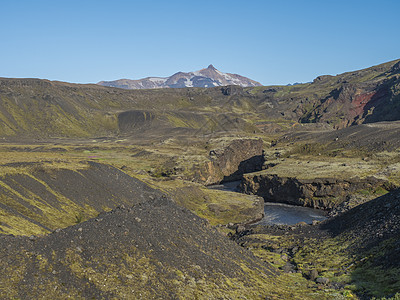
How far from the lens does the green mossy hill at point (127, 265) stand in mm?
20656

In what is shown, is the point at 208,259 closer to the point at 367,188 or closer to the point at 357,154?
the point at 367,188

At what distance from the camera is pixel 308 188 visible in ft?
299

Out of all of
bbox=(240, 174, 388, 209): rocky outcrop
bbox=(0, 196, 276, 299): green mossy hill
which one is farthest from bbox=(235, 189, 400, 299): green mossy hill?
bbox=(240, 174, 388, 209): rocky outcrop

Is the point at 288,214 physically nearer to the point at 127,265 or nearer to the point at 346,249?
the point at 346,249

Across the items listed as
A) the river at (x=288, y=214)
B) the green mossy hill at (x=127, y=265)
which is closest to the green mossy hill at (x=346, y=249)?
the green mossy hill at (x=127, y=265)

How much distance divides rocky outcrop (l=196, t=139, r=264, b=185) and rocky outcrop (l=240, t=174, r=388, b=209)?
932 inches

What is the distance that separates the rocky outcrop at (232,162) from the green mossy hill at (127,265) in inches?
3402

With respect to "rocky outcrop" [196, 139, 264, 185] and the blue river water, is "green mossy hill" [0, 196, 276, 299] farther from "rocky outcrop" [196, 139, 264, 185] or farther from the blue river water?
"rocky outcrop" [196, 139, 264, 185]

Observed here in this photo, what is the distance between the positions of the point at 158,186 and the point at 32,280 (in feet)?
186

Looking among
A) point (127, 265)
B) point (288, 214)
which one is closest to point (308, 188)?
point (288, 214)

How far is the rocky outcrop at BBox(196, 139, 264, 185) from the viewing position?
125 m

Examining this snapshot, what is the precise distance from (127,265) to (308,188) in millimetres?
74546

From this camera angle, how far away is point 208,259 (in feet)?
97.5

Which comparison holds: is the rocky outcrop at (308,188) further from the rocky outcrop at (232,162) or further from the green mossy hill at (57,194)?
the green mossy hill at (57,194)
